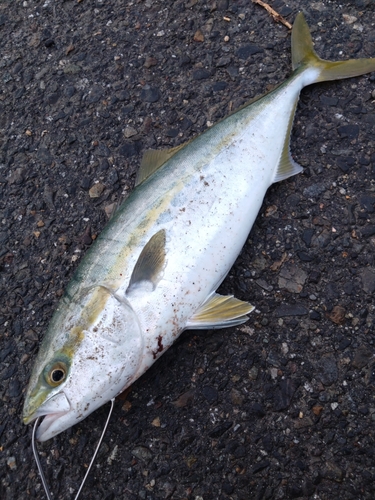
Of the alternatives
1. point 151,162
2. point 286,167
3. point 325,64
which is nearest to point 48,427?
point 151,162

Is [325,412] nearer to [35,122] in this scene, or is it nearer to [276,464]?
[276,464]

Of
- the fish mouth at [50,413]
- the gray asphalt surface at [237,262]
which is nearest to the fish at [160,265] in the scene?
the fish mouth at [50,413]

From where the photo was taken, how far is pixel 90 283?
8.02ft

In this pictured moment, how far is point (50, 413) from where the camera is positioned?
2.30 meters

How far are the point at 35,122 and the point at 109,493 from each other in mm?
2454

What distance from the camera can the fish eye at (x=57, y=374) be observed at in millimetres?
2297

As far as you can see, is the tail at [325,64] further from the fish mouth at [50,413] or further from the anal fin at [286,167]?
the fish mouth at [50,413]

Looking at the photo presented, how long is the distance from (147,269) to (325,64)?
1.80 m

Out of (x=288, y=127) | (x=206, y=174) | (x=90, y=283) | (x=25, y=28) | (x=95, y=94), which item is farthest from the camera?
(x=25, y=28)

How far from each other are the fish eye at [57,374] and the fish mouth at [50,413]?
58mm

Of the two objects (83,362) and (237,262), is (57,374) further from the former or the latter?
(237,262)

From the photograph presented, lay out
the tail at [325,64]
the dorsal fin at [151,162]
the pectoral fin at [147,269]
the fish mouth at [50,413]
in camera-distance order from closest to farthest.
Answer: the fish mouth at [50,413] < the pectoral fin at [147,269] < the dorsal fin at [151,162] < the tail at [325,64]

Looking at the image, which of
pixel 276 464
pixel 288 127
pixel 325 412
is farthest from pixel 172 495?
pixel 288 127

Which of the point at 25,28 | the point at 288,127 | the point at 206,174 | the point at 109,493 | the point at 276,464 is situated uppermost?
the point at 25,28
